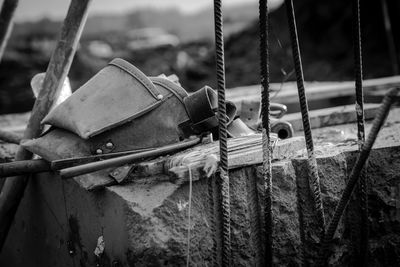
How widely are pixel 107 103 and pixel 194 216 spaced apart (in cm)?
67

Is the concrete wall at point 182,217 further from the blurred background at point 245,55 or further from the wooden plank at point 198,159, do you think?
the blurred background at point 245,55

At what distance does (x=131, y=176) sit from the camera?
6.27ft

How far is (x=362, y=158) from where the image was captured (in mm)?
1642

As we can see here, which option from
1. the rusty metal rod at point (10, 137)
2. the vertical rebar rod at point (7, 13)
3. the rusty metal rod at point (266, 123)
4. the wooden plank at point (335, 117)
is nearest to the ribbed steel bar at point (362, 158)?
the rusty metal rod at point (266, 123)

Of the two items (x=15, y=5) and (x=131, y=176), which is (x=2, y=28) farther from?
(x=131, y=176)

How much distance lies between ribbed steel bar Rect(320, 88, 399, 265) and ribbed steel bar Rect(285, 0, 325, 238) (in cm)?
12

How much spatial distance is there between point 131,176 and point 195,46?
65.3 ft

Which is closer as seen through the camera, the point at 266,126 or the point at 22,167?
the point at 266,126

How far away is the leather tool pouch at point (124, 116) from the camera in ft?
6.42

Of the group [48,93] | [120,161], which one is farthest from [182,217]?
[48,93]

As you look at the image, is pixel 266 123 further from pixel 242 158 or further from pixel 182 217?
pixel 182 217

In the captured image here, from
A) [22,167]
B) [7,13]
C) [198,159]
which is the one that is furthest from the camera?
A: [7,13]

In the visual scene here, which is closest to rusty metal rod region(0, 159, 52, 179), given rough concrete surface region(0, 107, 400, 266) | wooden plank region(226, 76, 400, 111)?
rough concrete surface region(0, 107, 400, 266)

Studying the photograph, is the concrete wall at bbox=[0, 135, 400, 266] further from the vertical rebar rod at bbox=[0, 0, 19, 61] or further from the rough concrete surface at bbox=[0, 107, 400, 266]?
the vertical rebar rod at bbox=[0, 0, 19, 61]
